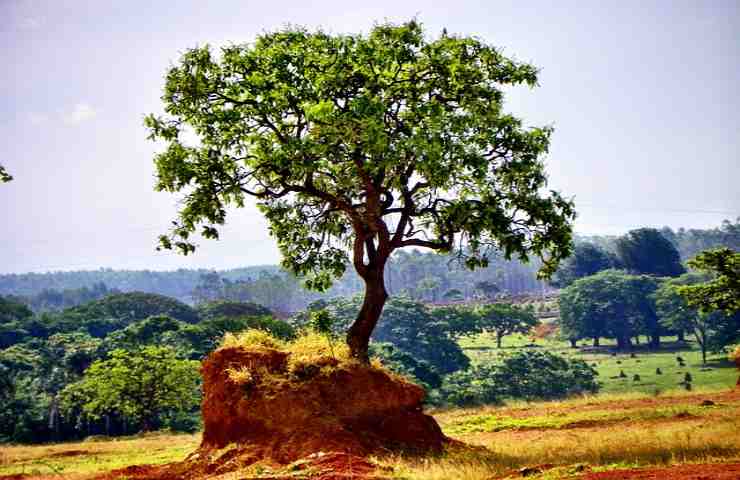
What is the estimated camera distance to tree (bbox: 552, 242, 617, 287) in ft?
583

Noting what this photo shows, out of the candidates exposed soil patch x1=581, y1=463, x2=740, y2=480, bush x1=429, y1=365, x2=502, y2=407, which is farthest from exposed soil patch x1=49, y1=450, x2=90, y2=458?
bush x1=429, y1=365, x2=502, y2=407

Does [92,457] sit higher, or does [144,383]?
[144,383]

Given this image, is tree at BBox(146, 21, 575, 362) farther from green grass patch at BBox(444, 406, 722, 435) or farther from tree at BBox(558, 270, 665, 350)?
tree at BBox(558, 270, 665, 350)

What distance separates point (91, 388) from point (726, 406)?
53.1 m

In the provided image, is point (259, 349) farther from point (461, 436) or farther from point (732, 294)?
point (732, 294)

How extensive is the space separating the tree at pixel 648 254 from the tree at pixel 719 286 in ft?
497

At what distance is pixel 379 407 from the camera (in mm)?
21078

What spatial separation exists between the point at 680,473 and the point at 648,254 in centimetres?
17520

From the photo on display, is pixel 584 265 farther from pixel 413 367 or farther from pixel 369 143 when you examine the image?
pixel 369 143

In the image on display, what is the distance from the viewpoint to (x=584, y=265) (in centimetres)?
17988

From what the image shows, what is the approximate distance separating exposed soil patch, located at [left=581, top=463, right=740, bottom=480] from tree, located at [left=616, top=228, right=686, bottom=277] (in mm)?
170495

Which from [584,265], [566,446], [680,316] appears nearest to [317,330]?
[566,446]

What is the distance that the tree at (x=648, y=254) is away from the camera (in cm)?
17638

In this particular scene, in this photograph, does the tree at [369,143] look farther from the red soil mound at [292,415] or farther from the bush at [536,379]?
the bush at [536,379]
